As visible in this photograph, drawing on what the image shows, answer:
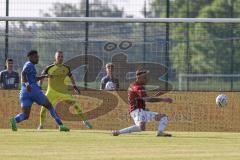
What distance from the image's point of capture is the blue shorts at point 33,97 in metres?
25.7

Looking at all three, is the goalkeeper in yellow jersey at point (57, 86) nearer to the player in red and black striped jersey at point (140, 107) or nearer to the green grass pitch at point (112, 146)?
the green grass pitch at point (112, 146)

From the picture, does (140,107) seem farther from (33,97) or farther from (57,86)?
(57,86)

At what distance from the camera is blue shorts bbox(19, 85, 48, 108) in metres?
25.7

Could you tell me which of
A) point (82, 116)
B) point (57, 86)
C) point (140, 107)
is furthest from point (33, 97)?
point (140, 107)

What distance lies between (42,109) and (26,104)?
133cm

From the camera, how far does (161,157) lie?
18.0 metres

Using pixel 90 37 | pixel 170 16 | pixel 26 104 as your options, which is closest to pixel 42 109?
pixel 26 104

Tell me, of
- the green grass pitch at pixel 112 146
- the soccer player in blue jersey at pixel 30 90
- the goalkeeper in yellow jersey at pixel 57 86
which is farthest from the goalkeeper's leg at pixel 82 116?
the green grass pitch at pixel 112 146

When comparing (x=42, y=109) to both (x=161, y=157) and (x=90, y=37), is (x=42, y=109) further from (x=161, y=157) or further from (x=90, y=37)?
(x=161, y=157)

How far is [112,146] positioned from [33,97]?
18.1ft

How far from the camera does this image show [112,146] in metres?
20.7

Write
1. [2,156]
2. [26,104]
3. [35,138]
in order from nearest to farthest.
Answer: [2,156]
[35,138]
[26,104]

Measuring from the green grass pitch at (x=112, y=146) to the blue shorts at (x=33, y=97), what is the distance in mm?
741

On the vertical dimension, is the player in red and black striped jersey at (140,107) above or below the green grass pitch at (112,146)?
above
